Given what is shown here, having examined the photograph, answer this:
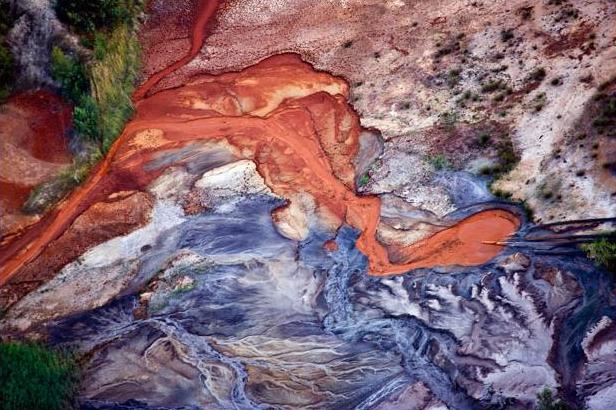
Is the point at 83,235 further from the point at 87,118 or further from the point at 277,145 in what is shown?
the point at 277,145

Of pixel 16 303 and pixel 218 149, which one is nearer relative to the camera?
pixel 16 303

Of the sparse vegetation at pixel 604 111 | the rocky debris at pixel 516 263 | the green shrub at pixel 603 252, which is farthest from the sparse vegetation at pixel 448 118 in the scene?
the green shrub at pixel 603 252

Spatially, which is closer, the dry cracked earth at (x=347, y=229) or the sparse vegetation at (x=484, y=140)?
the dry cracked earth at (x=347, y=229)

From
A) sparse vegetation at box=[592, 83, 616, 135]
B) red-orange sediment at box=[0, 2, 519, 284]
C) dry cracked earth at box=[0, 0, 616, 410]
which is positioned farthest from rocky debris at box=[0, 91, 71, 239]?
sparse vegetation at box=[592, 83, 616, 135]

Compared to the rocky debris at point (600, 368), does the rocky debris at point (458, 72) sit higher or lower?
higher

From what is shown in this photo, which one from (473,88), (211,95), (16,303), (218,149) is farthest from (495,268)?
(16,303)

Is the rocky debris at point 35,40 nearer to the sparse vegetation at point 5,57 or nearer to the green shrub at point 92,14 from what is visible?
the sparse vegetation at point 5,57

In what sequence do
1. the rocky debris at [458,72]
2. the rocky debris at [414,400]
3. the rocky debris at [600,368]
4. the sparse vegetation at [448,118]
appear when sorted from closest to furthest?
the rocky debris at [600,368] → the rocky debris at [414,400] → the rocky debris at [458,72] → the sparse vegetation at [448,118]

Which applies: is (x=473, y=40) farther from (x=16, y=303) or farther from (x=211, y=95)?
(x=16, y=303)
